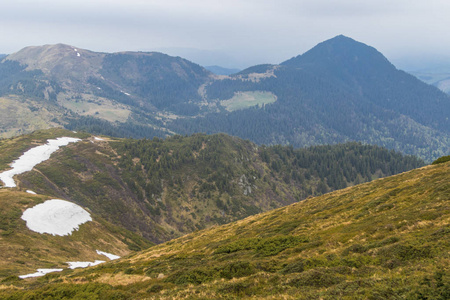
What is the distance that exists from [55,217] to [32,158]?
89668mm

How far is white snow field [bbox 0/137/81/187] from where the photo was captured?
10674 cm

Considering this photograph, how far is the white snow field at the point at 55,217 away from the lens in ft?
219

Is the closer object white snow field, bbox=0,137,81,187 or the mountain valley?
the mountain valley

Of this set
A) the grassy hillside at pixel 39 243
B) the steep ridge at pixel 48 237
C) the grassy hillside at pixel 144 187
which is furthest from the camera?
the grassy hillside at pixel 144 187

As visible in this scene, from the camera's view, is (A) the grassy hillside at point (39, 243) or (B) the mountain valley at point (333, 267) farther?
(A) the grassy hillside at point (39, 243)

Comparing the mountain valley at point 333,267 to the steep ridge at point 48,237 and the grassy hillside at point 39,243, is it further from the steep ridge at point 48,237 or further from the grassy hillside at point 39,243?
the steep ridge at point 48,237

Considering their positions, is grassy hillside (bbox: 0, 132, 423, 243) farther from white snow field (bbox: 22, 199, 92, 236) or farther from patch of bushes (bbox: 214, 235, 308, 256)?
patch of bushes (bbox: 214, 235, 308, 256)

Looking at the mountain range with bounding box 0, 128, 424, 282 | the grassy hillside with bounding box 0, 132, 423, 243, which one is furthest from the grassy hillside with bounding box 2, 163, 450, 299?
the grassy hillside with bounding box 0, 132, 423, 243

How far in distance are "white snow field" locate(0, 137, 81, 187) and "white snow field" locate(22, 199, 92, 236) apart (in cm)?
3109

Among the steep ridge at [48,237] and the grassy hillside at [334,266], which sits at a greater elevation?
the grassy hillside at [334,266]

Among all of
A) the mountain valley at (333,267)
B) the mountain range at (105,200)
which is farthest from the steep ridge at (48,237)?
the mountain valley at (333,267)

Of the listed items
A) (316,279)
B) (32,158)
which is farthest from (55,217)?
(32,158)

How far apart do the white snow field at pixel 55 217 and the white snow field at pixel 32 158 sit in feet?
102

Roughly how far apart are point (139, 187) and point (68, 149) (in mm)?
48675
